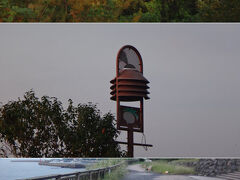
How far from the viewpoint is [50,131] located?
8.98 meters

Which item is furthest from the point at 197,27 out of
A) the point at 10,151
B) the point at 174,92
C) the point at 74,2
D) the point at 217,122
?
the point at 10,151

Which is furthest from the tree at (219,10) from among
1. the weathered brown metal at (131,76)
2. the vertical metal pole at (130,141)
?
the vertical metal pole at (130,141)

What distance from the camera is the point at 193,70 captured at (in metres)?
9.41

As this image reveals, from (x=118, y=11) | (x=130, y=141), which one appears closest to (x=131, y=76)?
(x=130, y=141)

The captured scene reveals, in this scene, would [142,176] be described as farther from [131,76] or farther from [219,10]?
[219,10]

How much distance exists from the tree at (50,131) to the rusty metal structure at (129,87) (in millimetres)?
672

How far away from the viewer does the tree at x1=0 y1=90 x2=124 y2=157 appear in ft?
29.2

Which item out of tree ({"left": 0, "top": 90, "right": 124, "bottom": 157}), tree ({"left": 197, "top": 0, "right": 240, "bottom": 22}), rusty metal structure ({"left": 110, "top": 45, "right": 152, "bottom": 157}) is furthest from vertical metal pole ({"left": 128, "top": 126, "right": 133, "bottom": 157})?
tree ({"left": 197, "top": 0, "right": 240, "bottom": 22})

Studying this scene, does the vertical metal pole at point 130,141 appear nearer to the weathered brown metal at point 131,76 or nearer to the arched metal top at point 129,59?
the weathered brown metal at point 131,76

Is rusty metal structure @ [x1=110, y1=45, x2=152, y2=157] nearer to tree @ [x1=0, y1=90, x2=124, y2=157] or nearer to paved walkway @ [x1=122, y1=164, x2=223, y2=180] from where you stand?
tree @ [x1=0, y1=90, x2=124, y2=157]

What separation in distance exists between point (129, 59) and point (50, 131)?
88.4 inches

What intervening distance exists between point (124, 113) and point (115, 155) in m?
1.00

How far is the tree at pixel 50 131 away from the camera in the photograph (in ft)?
29.2

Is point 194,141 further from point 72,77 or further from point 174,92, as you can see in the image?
point 72,77
